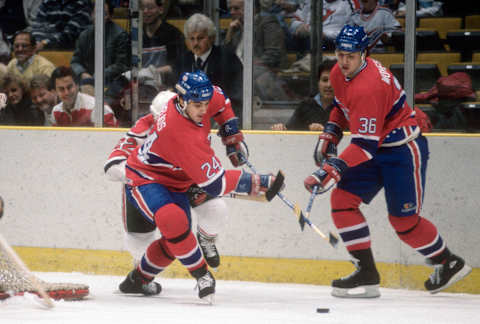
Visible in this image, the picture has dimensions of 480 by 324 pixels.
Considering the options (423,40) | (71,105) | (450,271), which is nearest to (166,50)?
(71,105)

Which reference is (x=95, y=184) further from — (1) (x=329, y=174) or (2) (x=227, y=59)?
(1) (x=329, y=174)

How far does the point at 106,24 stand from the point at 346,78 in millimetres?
1836

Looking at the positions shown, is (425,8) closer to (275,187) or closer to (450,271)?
(450,271)

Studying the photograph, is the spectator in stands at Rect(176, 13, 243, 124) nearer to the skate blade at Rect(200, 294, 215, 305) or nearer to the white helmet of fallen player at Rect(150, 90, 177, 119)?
the white helmet of fallen player at Rect(150, 90, 177, 119)

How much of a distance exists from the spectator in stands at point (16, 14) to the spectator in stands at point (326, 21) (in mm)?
1750

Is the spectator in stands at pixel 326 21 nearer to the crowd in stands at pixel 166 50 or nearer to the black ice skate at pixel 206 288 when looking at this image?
the crowd in stands at pixel 166 50

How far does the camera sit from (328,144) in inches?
162

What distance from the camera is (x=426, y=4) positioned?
4512mm

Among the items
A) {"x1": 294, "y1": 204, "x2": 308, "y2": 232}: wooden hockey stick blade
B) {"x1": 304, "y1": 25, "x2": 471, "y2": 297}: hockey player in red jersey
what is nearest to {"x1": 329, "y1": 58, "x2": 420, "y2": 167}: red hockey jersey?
{"x1": 304, "y1": 25, "x2": 471, "y2": 297}: hockey player in red jersey

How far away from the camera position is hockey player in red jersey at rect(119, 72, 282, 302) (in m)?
3.58

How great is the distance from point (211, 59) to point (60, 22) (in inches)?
41.9

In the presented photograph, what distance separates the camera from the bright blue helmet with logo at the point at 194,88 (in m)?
3.61

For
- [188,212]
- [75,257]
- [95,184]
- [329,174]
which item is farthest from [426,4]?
[75,257]

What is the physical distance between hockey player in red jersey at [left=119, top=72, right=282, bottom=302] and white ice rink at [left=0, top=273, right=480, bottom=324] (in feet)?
0.64
